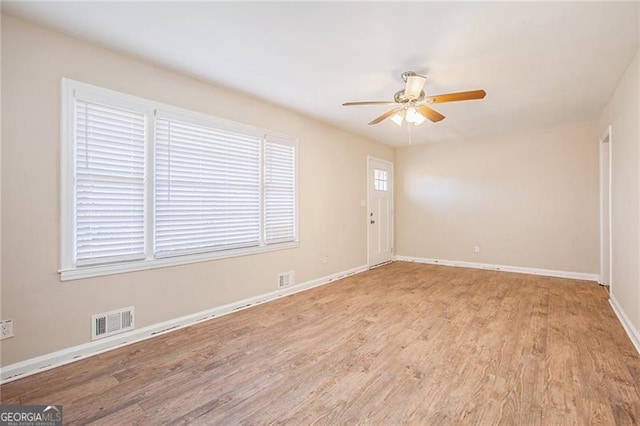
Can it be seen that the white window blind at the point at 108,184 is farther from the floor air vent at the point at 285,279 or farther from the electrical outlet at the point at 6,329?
the floor air vent at the point at 285,279

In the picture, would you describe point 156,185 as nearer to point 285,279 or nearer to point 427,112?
point 285,279

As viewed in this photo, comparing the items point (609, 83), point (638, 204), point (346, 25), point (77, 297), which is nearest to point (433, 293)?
point (638, 204)

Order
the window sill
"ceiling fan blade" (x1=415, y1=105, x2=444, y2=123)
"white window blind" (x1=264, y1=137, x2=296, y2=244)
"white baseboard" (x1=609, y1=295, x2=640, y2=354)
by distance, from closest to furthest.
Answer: the window sill < "white baseboard" (x1=609, y1=295, x2=640, y2=354) < "ceiling fan blade" (x1=415, y1=105, x2=444, y2=123) < "white window blind" (x1=264, y1=137, x2=296, y2=244)

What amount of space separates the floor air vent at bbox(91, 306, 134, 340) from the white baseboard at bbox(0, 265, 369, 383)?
0.05 meters

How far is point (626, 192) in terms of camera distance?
9.42 ft

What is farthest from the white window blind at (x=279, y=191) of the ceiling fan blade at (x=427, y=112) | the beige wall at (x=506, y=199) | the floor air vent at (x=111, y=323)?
the beige wall at (x=506, y=199)

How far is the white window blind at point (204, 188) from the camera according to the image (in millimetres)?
2881

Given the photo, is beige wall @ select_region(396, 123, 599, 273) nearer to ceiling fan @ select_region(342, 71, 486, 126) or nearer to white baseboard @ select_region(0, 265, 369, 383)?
ceiling fan @ select_region(342, 71, 486, 126)

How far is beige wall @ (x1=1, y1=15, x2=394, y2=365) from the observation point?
6.84 feet

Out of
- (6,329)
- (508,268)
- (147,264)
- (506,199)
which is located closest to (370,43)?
(147,264)

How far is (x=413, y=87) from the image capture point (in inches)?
108

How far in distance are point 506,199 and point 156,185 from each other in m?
5.55

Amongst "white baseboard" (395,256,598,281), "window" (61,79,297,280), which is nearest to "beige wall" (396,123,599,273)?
"white baseboard" (395,256,598,281)
